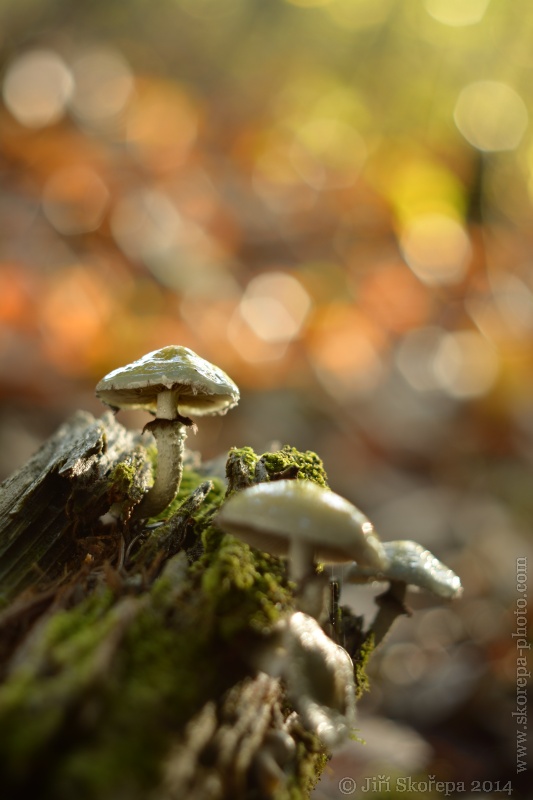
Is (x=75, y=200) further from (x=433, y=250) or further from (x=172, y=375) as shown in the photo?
(x=172, y=375)

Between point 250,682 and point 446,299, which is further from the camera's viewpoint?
point 446,299

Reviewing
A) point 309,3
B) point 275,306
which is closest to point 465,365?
point 275,306

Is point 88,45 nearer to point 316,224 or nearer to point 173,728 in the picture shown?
point 316,224

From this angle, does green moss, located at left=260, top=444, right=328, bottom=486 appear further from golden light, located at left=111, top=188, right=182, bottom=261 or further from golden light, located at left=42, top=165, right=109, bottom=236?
golden light, located at left=42, top=165, right=109, bottom=236

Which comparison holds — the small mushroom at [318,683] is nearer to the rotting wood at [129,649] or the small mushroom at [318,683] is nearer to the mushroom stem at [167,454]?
the rotting wood at [129,649]

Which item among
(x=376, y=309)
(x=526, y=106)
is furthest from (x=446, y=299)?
(x=526, y=106)
